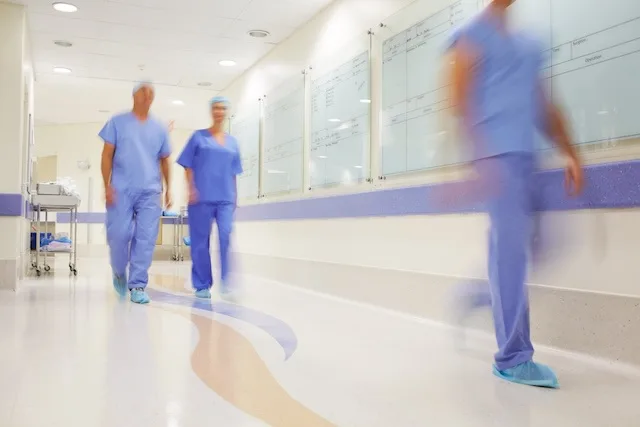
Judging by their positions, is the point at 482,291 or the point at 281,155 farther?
the point at 281,155

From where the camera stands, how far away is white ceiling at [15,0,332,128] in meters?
5.63

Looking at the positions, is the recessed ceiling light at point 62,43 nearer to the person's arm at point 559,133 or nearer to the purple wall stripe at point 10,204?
the purple wall stripe at point 10,204

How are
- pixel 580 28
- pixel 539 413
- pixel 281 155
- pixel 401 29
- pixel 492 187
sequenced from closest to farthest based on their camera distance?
1. pixel 539 413
2. pixel 492 187
3. pixel 580 28
4. pixel 401 29
5. pixel 281 155

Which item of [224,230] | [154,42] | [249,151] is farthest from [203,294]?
[154,42]

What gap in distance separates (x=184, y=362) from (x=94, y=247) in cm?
1130

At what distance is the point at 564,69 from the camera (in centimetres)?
280

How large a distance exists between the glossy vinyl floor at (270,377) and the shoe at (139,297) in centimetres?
49

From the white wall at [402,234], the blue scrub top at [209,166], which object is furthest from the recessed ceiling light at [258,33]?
the blue scrub top at [209,166]

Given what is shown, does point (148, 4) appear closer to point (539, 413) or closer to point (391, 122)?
point (391, 122)

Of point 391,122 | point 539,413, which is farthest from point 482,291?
point 391,122

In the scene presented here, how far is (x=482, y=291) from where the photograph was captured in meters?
2.47

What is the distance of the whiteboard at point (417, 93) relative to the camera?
3648 mm

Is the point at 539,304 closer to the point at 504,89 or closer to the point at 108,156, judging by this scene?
the point at 504,89

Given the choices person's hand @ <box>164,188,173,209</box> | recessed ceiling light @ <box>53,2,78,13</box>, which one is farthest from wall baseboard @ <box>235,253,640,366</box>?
recessed ceiling light @ <box>53,2,78,13</box>
